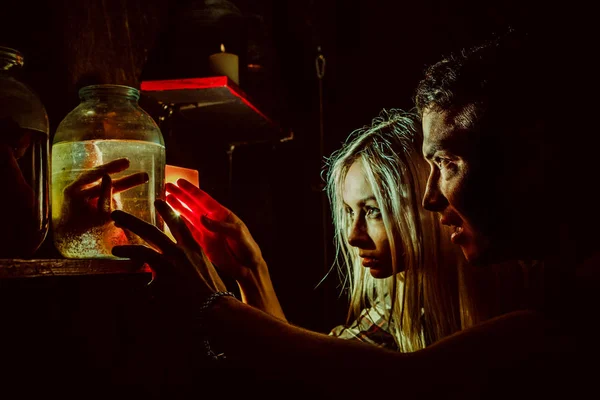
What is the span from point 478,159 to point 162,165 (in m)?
0.90

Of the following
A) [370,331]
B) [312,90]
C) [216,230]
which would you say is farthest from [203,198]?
[312,90]

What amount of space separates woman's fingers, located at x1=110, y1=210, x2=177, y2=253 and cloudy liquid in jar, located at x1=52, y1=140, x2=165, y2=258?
9 centimetres

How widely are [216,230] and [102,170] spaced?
2.00 ft

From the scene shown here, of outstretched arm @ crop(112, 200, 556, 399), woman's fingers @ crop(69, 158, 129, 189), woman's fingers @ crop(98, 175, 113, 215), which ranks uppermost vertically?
woman's fingers @ crop(69, 158, 129, 189)

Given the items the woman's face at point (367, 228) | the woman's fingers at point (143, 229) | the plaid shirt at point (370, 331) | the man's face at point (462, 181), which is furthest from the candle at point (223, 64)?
the plaid shirt at point (370, 331)

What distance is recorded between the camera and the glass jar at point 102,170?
113 centimetres

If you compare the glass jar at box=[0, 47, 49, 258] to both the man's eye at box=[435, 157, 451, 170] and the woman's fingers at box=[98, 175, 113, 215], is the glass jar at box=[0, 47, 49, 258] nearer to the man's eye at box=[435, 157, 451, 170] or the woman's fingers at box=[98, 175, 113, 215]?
the woman's fingers at box=[98, 175, 113, 215]

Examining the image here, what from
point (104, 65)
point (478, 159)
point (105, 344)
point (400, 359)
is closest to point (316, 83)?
point (104, 65)

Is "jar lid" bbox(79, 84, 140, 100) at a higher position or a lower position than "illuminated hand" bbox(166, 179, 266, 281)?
higher

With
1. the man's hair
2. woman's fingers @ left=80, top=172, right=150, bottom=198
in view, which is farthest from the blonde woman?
woman's fingers @ left=80, top=172, right=150, bottom=198

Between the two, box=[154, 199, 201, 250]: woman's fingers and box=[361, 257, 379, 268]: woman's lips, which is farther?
box=[361, 257, 379, 268]: woman's lips

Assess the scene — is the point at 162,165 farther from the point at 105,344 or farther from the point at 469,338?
the point at 469,338

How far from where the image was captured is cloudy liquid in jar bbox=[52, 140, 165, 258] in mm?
1140

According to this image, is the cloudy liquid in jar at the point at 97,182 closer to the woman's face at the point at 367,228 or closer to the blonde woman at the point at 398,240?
the blonde woman at the point at 398,240
